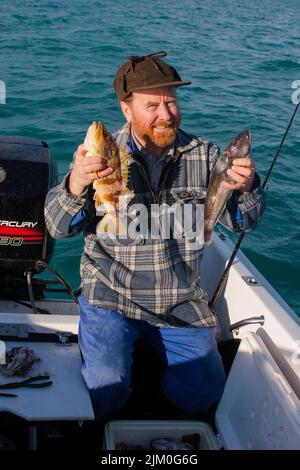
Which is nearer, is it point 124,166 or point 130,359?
point 124,166

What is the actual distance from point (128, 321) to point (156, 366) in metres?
0.43

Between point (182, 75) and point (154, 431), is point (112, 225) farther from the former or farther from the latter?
point (182, 75)

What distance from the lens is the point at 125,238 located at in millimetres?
3328

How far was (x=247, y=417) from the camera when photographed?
3049mm

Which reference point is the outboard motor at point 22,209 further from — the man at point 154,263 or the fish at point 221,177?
the fish at point 221,177

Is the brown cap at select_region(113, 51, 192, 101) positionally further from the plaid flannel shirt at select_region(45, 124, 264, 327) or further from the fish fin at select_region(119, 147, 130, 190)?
the fish fin at select_region(119, 147, 130, 190)

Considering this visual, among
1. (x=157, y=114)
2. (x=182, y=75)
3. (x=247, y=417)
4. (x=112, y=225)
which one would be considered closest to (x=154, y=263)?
(x=112, y=225)

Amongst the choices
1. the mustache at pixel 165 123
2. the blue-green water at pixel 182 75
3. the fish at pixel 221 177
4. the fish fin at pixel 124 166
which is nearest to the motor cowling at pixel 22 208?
the fish fin at pixel 124 166

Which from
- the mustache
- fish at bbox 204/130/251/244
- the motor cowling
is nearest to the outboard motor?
the motor cowling

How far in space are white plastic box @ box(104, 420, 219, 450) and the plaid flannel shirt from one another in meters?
0.61

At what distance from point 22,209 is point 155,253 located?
41.9 inches

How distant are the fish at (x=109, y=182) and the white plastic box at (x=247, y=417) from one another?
1.04m

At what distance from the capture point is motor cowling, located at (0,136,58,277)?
3.79m
